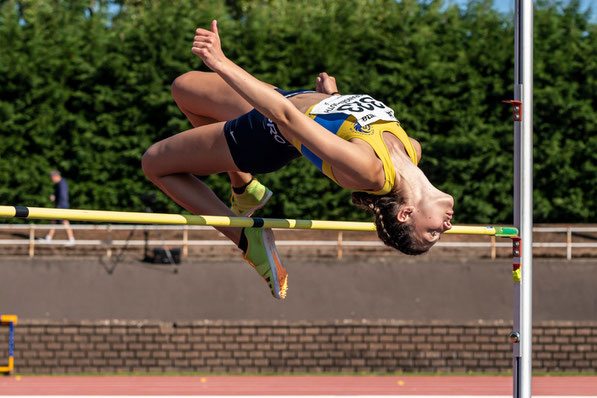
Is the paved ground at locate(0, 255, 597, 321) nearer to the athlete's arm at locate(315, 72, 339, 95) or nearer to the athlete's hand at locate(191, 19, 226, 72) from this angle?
the athlete's arm at locate(315, 72, 339, 95)

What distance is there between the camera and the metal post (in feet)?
16.4

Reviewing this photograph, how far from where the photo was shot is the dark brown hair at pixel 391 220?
163 inches

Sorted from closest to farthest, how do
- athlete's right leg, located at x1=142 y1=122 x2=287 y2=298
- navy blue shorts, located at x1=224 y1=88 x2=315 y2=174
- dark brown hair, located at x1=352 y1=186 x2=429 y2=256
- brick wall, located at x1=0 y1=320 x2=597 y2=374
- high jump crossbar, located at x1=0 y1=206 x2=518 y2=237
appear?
high jump crossbar, located at x1=0 y1=206 x2=518 y2=237 < dark brown hair, located at x1=352 y1=186 x2=429 y2=256 < navy blue shorts, located at x1=224 y1=88 x2=315 y2=174 < athlete's right leg, located at x1=142 y1=122 x2=287 y2=298 < brick wall, located at x1=0 y1=320 x2=597 y2=374

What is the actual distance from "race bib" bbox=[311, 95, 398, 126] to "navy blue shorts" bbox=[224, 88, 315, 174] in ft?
0.74

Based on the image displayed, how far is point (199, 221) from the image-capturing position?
4.19 metres

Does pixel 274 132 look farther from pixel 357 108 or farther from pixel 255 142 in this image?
pixel 357 108

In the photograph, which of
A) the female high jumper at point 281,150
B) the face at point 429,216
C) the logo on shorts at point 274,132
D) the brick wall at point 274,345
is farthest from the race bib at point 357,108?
the brick wall at point 274,345

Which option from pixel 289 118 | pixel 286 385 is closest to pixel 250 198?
pixel 289 118

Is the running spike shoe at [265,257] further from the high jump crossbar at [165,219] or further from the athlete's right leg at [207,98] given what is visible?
the athlete's right leg at [207,98]

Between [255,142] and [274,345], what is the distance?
268 inches

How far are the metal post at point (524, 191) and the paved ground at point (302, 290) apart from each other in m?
7.81

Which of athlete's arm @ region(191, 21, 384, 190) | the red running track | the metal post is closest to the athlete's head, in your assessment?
athlete's arm @ region(191, 21, 384, 190)

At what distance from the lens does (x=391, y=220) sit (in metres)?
4.19

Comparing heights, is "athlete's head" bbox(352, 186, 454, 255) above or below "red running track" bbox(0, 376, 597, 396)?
above
